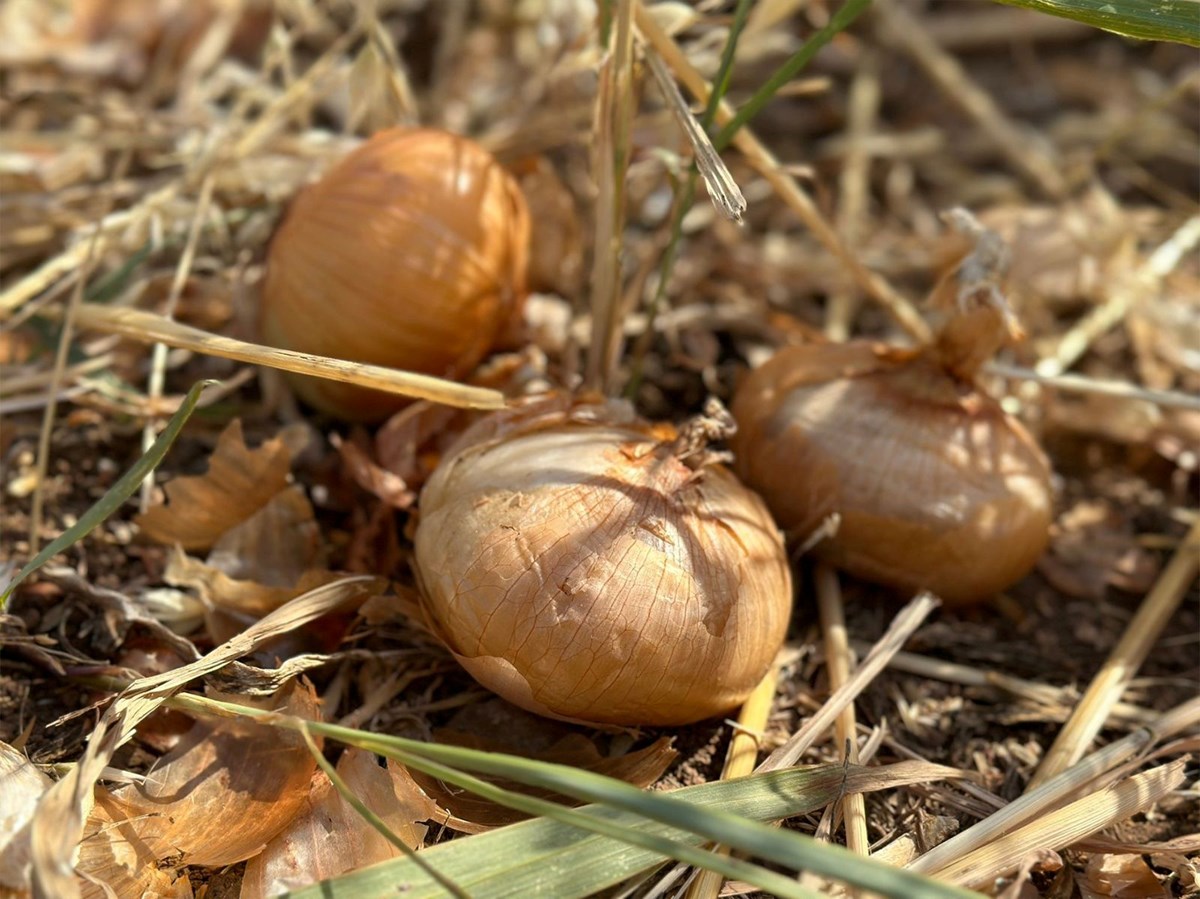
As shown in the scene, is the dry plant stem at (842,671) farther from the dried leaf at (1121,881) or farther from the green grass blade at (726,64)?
the green grass blade at (726,64)

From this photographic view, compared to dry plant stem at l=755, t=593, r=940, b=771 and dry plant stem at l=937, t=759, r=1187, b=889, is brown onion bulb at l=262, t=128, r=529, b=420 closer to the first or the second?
dry plant stem at l=755, t=593, r=940, b=771

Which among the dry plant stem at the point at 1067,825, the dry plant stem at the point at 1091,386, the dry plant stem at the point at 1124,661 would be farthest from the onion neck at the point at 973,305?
the dry plant stem at the point at 1067,825

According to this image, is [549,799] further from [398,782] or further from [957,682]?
Answer: [957,682]

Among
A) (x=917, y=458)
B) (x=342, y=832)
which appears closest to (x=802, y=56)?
(x=917, y=458)

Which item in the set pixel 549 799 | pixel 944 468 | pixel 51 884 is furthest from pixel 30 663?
pixel 944 468

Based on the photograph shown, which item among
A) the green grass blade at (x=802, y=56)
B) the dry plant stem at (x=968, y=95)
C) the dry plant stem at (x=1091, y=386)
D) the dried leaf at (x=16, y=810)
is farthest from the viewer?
the dry plant stem at (x=968, y=95)

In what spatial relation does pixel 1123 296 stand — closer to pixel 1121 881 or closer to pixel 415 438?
pixel 1121 881

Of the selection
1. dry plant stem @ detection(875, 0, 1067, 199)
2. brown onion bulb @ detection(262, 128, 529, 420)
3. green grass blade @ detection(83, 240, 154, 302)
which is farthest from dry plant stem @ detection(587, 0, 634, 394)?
dry plant stem @ detection(875, 0, 1067, 199)
